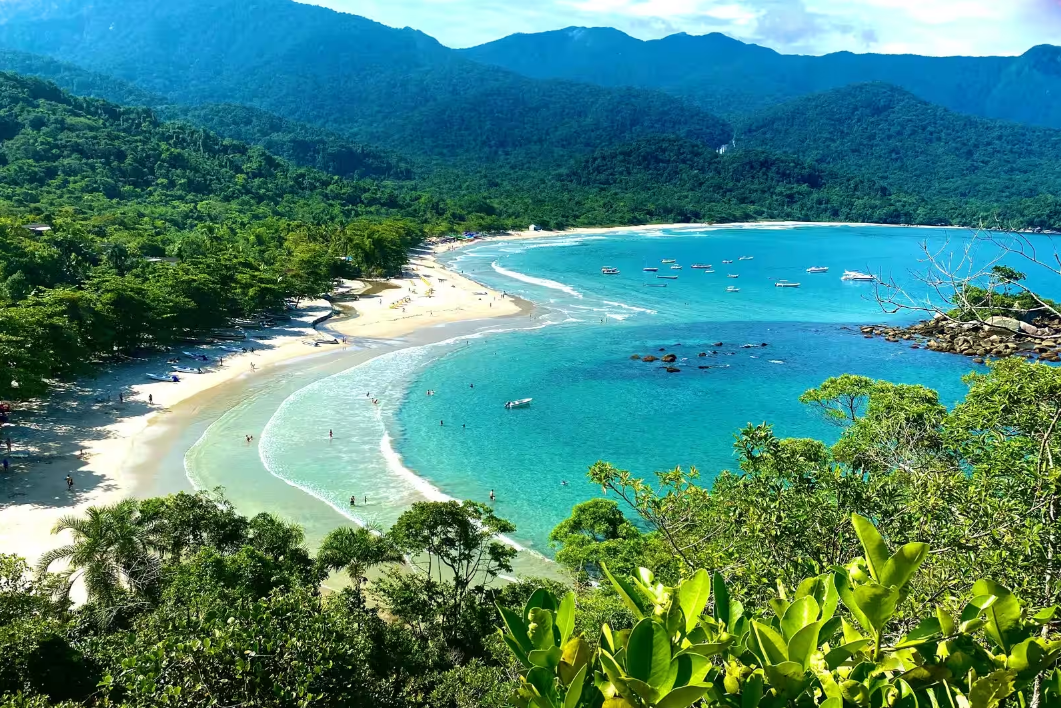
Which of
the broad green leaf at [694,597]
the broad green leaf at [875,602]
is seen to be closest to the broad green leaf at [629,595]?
the broad green leaf at [694,597]

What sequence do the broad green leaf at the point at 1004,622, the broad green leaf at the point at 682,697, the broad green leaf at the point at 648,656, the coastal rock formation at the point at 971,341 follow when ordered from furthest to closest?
the coastal rock formation at the point at 971,341 → the broad green leaf at the point at 1004,622 → the broad green leaf at the point at 648,656 → the broad green leaf at the point at 682,697

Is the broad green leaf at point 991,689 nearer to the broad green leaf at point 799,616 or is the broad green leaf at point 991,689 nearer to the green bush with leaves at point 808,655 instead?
the green bush with leaves at point 808,655

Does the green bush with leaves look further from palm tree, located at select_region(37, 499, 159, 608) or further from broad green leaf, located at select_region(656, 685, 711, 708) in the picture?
palm tree, located at select_region(37, 499, 159, 608)

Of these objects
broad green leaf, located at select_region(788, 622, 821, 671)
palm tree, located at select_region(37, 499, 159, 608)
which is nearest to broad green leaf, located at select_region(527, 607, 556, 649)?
broad green leaf, located at select_region(788, 622, 821, 671)

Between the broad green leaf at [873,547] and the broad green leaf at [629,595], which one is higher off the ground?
the broad green leaf at [873,547]

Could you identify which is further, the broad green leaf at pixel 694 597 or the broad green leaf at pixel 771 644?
the broad green leaf at pixel 694 597

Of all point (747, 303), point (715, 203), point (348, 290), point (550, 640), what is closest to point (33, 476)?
point (550, 640)

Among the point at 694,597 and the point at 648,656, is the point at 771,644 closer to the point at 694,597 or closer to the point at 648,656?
the point at 694,597
